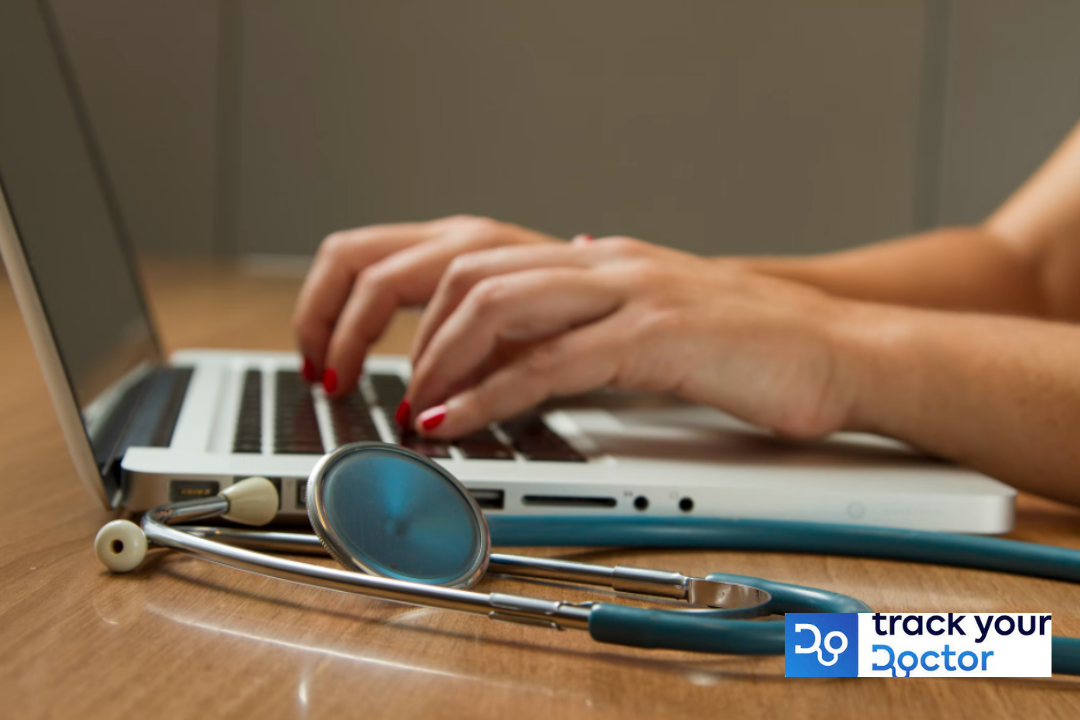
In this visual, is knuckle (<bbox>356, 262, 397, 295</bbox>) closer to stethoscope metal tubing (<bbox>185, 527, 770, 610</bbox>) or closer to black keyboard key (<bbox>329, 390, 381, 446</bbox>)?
black keyboard key (<bbox>329, 390, 381, 446</bbox>)

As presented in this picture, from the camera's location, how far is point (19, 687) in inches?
9.7

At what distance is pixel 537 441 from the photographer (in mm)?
569

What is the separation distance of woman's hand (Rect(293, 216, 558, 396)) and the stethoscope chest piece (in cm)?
36

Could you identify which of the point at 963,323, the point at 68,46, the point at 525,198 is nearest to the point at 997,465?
the point at 963,323

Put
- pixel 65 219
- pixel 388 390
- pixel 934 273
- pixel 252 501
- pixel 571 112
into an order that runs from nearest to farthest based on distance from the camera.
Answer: pixel 252 501
pixel 65 219
pixel 388 390
pixel 934 273
pixel 571 112

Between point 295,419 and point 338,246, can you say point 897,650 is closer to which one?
point 295,419

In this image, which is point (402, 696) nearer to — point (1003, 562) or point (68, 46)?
point (1003, 562)

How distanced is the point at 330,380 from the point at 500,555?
15.0 inches

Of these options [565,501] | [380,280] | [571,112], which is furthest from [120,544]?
[571,112]

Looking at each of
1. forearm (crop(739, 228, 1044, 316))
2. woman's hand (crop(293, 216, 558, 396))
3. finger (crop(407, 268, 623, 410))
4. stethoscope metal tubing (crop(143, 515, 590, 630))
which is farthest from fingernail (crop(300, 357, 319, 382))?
stethoscope metal tubing (crop(143, 515, 590, 630))

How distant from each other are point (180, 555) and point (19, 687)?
0.12 m

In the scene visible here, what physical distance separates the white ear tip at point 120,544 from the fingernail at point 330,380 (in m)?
0.37

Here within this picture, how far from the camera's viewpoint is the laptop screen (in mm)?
521

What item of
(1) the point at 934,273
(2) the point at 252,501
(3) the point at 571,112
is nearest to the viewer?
(2) the point at 252,501
